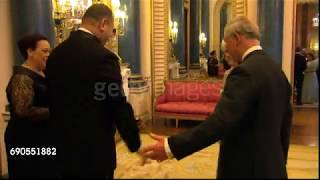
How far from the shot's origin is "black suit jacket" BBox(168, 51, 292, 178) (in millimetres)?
1063

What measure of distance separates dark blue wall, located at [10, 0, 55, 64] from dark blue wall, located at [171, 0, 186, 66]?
135 inches

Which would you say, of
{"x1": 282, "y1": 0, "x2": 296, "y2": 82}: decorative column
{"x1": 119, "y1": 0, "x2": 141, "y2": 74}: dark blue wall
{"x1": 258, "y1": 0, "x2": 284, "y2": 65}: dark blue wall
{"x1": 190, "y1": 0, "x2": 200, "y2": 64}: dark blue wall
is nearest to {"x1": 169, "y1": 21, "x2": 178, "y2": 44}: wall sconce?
{"x1": 190, "y1": 0, "x2": 200, "y2": 64}: dark blue wall

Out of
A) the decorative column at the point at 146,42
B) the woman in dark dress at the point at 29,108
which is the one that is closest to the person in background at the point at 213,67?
the decorative column at the point at 146,42

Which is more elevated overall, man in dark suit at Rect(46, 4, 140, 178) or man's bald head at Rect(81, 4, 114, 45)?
man's bald head at Rect(81, 4, 114, 45)

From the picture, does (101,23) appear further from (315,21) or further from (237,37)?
(315,21)

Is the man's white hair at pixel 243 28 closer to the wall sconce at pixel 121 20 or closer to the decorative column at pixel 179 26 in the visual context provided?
the wall sconce at pixel 121 20

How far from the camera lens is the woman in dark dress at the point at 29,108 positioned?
2.14 meters

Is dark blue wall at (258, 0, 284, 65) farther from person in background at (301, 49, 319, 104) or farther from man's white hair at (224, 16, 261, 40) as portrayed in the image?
person in background at (301, 49, 319, 104)

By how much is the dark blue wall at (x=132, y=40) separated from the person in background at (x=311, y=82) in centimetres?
512

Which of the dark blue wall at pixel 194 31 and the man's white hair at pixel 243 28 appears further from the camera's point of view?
the dark blue wall at pixel 194 31

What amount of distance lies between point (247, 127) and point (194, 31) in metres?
5.30

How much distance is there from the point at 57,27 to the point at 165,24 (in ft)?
7.78

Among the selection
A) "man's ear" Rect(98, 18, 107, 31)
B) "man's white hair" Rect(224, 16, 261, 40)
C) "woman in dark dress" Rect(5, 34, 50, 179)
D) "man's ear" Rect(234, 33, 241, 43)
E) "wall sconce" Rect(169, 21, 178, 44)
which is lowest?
"woman in dark dress" Rect(5, 34, 50, 179)

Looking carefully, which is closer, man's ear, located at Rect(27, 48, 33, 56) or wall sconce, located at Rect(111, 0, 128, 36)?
man's ear, located at Rect(27, 48, 33, 56)
